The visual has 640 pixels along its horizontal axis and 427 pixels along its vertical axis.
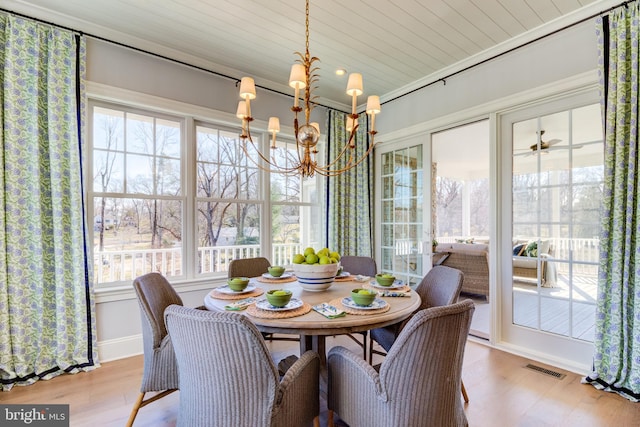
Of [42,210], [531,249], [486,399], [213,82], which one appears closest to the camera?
[486,399]

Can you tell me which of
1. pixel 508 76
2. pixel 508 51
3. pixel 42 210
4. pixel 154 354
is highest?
pixel 508 51

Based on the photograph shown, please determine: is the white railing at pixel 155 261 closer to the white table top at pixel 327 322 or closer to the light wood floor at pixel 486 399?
the light wood floor at pixel 486 399

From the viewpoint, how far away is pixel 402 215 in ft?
13.2

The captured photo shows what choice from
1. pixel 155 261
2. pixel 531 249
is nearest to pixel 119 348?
pixel 155 261

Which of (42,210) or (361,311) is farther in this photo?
(42,210)

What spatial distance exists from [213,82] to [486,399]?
3.70m

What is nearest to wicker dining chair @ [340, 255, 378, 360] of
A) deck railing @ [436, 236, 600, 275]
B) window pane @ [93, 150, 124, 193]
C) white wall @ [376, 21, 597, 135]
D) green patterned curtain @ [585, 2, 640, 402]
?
deck railing @ [436, 236, 600, 275]

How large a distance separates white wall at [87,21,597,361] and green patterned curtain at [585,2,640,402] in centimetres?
22

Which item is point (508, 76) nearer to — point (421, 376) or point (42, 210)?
point (421, 376)

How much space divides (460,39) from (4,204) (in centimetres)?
393

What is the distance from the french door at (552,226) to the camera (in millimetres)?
2496

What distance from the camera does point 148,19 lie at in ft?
8.31

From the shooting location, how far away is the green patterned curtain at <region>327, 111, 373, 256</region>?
13.4 feet

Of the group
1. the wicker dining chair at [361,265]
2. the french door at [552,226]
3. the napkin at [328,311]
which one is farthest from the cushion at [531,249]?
the napkin at [328,311]
